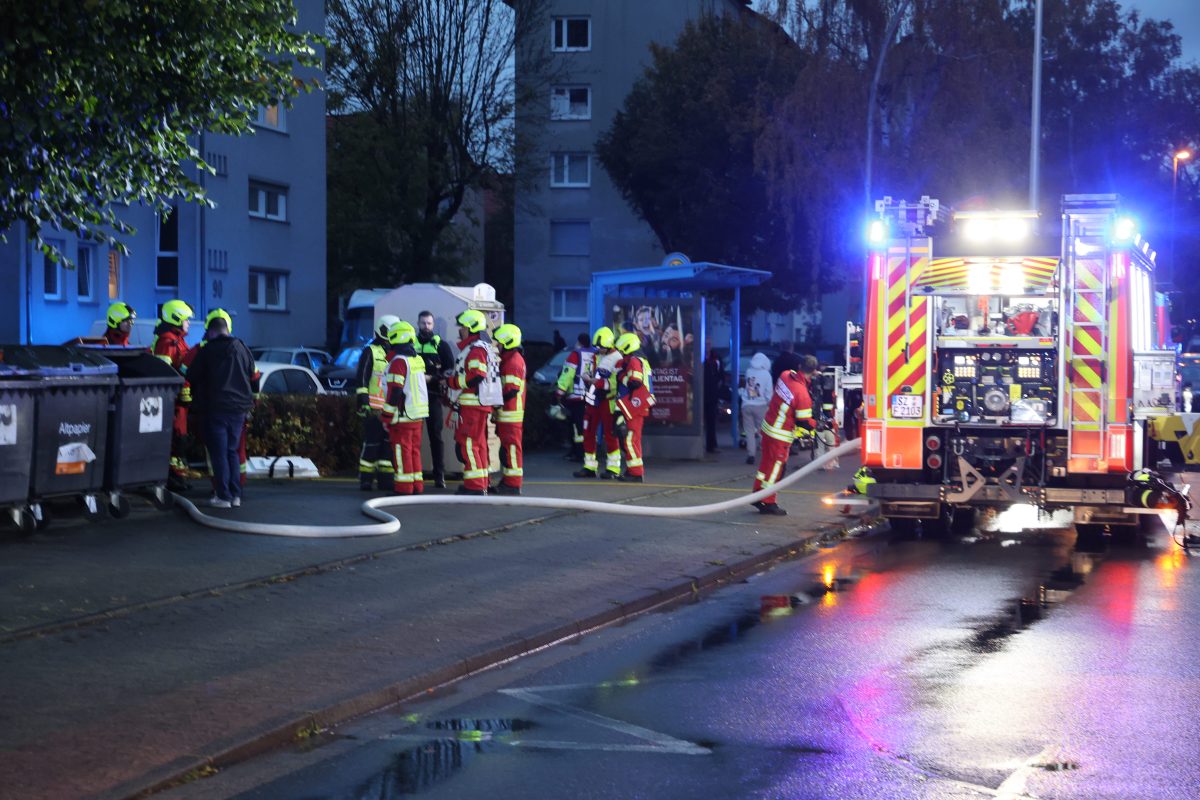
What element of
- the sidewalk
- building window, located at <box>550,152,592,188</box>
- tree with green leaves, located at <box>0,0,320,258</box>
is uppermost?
building window, located at <box>550,152,592,188</box>

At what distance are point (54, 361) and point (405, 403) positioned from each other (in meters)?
3.25

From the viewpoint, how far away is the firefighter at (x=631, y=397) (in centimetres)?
1666

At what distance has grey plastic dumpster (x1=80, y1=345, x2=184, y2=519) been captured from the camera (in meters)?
12.0

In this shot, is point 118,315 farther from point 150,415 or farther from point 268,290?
point 268,290

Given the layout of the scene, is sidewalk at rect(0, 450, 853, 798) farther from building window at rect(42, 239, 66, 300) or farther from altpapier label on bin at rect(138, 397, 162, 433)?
building window at rect(42, 239, 66, 300)

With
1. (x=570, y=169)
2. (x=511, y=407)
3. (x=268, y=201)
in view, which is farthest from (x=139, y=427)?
(x=570, y=169)

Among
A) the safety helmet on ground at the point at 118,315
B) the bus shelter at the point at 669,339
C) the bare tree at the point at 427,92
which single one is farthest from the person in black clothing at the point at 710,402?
the bare tree at the point at 427,92

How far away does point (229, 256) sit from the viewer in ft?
116

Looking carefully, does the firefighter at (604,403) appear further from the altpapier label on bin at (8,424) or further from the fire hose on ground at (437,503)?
the altpapier label on bin at (8,424)

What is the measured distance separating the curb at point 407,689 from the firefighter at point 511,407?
3764mm

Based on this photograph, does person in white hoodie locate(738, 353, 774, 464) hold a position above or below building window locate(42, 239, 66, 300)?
below

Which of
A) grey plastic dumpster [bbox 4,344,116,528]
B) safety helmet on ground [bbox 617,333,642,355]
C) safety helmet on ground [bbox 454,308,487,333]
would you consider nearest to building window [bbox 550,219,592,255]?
safety helmet on ground [bbox 617,333,642,355]

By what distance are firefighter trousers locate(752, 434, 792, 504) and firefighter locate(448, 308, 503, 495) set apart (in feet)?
8.65

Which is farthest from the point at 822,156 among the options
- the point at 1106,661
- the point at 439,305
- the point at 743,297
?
the point at 1106,661
